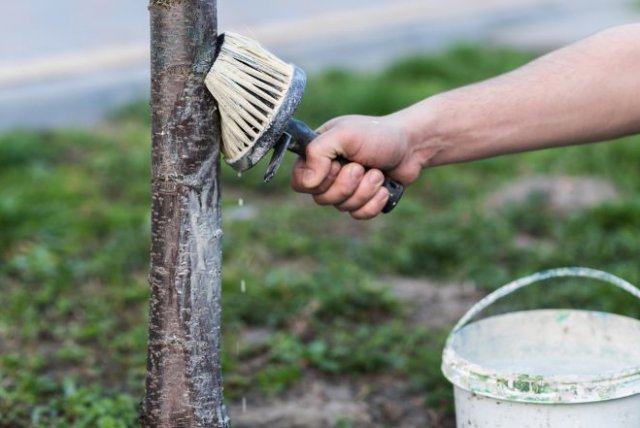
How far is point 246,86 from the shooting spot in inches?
92.5

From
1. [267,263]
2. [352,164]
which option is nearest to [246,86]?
[352,164]

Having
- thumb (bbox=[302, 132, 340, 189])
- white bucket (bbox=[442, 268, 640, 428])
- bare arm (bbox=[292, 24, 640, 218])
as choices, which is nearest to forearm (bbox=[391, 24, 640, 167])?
bare arm (bbox=[292, 24, 640, 218])

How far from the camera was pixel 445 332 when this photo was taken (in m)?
3.72

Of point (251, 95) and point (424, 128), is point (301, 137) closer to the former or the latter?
point (251, 95)

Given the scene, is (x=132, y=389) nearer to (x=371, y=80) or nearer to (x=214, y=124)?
(x=214, y=124)

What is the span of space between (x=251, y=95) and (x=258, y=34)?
796 centimetres

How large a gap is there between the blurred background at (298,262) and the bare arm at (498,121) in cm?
39

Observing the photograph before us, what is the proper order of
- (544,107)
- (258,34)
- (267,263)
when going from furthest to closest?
(258,34)
(267,263)
(544,107)

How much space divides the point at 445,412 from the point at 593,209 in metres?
1.90

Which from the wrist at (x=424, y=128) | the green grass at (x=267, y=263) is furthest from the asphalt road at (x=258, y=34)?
the wrist at (x=424, y=128)

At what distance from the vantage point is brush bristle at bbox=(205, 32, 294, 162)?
2.35 meters

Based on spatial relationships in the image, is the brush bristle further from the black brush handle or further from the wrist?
the wrist

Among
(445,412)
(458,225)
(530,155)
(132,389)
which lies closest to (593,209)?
(458,225)

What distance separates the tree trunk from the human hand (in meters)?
0.22
